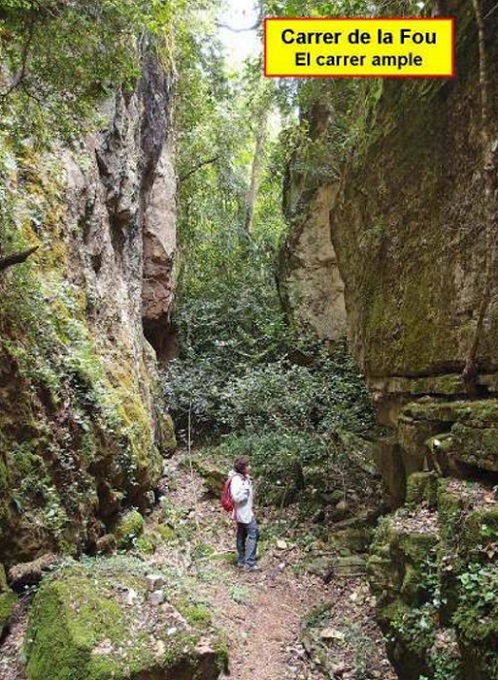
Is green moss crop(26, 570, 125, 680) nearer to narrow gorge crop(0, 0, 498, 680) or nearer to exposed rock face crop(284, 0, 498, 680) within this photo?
narrow gorge crop(0, 0, 498, 680)

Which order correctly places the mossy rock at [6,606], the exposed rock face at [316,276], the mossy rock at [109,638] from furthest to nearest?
the exposed rock face at [316,276] < the mossy rock at [6,606] < the mossy rock at [109,638]

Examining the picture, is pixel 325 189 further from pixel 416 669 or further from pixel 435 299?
pixel 416 669

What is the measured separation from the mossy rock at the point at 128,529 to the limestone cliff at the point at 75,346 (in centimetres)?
18

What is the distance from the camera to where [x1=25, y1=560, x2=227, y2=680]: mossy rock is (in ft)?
12.4

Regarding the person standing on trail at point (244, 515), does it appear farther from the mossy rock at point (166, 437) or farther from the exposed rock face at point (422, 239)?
the mossy rock at point (166, 437)

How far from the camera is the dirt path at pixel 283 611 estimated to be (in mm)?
5383

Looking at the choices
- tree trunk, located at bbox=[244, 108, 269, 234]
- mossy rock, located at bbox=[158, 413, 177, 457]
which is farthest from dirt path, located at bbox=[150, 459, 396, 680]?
tree trunk, located at bbox=[244, 108, 269, 234]

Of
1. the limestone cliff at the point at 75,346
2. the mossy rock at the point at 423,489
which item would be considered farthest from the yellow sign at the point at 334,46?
the mossy rock at the point at 423,489

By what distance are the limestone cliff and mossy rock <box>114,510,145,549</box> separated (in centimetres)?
18

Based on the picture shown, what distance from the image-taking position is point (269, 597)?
7.07m

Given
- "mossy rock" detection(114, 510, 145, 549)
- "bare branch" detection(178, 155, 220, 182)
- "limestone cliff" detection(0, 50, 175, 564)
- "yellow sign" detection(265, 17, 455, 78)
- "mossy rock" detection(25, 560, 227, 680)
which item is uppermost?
"bare branch" detection(178, 155, 220, 182)

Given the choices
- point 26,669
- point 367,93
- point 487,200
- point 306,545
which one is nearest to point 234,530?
point 306,545

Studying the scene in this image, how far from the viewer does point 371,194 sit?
8289 millimetres

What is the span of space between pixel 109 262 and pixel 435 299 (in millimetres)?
5882
